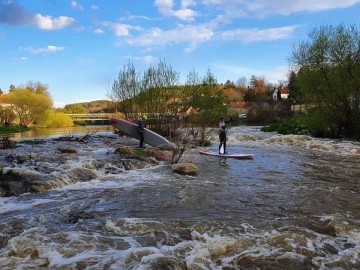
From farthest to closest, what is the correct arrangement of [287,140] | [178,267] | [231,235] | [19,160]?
1. [287,140]
2. [19,160]
3. [231,235]
4. [178,267]

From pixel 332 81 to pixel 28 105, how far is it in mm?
51340

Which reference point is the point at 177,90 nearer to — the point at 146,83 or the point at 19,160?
the point at 146,83

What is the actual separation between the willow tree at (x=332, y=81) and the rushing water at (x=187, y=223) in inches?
653

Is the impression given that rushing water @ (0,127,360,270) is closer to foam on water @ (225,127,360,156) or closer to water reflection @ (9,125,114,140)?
foam on water @ (225,127,360,156)

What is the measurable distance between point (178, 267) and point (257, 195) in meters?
5.19

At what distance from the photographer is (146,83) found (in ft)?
104

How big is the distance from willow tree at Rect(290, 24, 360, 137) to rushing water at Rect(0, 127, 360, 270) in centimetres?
1659

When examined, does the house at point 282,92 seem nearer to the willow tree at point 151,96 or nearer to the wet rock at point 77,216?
the willow tree at point 151,96

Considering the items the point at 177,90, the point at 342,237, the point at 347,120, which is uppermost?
the point at 177,90

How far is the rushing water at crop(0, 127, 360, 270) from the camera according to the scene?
5.48 m

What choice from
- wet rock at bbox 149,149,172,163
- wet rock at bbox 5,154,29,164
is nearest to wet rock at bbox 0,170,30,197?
wet rock at bbox 5,154,29,164

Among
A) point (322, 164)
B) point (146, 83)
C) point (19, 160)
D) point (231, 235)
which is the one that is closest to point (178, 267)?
point (231, 235)

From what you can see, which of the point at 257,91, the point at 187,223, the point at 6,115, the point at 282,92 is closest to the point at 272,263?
the point at 187,223

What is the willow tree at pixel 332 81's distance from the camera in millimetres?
27266
